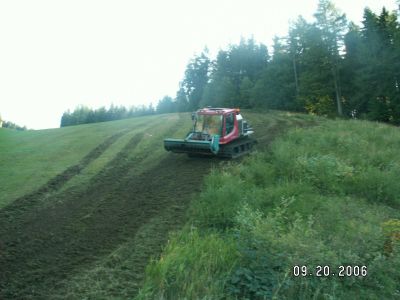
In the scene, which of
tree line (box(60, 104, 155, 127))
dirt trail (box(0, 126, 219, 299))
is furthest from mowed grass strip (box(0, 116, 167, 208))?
tree line (box(60, 104, 155, 127))

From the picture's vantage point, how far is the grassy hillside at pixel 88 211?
8.22 meters

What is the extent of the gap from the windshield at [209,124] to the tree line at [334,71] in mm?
26870

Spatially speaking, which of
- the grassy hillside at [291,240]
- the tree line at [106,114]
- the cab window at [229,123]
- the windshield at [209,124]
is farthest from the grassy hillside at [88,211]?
the tree line at [106,114]

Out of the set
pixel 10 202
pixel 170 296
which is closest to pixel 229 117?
pixel 10 202

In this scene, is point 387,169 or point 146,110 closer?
point 387,169

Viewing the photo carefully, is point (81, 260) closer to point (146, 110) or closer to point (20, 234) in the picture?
point (20, 234)

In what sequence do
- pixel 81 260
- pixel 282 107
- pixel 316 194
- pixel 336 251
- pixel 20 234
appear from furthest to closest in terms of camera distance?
pixel 282 107 < pixel 316 194 < pixel 20 234 < pixel 81 260 < pixel 336 251

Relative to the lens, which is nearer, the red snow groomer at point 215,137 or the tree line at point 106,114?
the red snow groomer at point 215,137

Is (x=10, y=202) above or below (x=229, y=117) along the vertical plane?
below

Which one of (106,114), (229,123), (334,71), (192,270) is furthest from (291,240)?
(106,114)

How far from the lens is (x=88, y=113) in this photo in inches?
2867

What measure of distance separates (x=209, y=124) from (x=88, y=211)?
8666 millimetres

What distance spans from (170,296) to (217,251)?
5.14ft

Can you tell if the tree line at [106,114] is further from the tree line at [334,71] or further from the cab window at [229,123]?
the cab window at [229,123]
